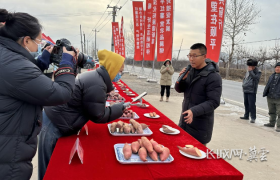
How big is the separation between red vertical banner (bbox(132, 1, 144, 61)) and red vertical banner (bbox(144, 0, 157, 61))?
156 cm

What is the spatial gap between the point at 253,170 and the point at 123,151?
2206 millimetres

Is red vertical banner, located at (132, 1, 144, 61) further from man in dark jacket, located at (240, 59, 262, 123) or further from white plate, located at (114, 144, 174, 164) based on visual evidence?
white plate, located at (114, 144, 174, 164)

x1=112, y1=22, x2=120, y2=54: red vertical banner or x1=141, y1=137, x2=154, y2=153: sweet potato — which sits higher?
x1=112, y1=22, x2=120, y2=54: red vertical banner

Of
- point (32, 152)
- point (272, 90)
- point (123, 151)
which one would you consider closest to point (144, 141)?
point (123, 151)

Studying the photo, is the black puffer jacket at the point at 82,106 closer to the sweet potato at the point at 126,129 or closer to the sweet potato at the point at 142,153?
the sweet potato at the point at 126,129

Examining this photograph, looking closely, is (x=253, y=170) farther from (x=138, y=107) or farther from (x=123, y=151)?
(x=123, y=151)

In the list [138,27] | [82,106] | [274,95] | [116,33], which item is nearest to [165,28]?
[138,27]

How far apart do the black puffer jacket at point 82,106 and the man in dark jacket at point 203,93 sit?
3.05 feet

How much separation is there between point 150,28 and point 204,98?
9.28 meters

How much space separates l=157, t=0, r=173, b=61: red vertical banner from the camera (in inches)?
325

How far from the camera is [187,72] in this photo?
2.38m

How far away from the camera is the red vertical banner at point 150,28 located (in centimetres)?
999

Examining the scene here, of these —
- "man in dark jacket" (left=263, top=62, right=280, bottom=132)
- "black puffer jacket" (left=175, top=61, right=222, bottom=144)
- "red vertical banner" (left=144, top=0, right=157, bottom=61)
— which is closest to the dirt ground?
"man in dark jacket" (left=263, top=62, right=280, bottom=132)

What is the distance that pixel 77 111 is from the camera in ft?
5.40
